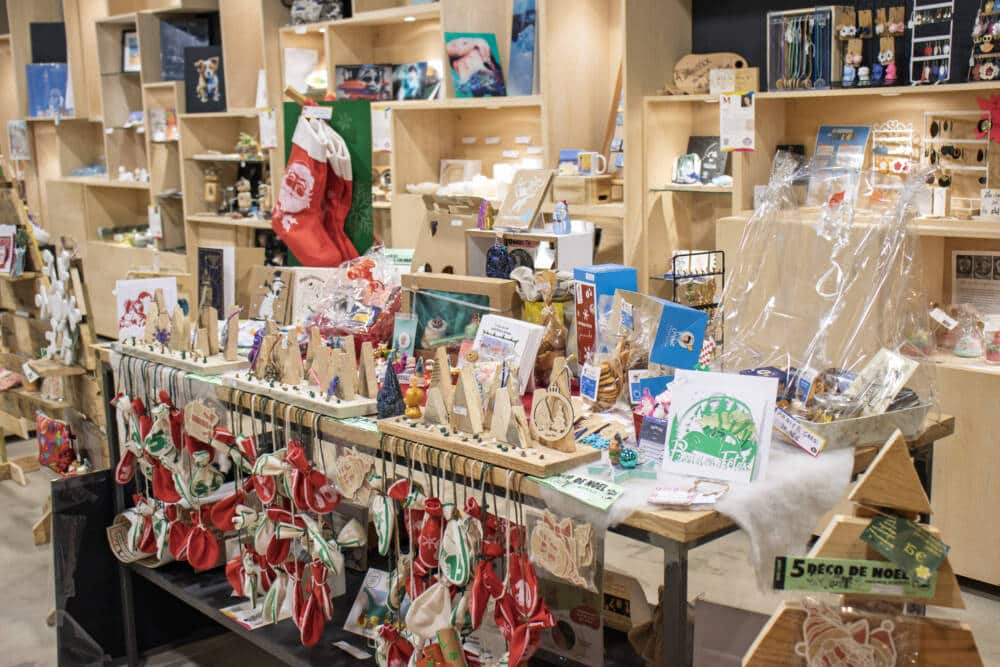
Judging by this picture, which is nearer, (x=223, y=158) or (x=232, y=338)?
(x=232, y=338)

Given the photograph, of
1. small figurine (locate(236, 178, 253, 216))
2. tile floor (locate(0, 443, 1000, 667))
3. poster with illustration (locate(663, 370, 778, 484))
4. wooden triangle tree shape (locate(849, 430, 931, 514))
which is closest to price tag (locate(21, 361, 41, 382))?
tile floor (locate(0, 443, 1000, 667))

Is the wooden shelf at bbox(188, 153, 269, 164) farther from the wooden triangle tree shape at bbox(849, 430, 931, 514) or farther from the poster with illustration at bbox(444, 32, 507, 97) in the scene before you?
the wooden triangle tree shape at bbox(849, 430, 931, 514)

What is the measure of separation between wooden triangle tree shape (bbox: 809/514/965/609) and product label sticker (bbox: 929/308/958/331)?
2.23 meters

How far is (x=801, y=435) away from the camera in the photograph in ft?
6.56

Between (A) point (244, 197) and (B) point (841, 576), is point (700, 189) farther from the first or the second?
(A) point (244, 197)

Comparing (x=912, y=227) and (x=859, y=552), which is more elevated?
(x=912, y=227)

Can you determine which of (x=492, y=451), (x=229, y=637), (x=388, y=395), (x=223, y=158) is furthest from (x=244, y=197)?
(x=492, y=451)

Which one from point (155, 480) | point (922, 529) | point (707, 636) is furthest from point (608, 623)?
point (155, 480)

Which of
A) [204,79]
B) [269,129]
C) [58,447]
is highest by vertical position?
[204,79]

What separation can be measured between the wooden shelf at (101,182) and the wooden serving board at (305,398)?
5.51 meters

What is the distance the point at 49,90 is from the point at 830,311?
305 inches

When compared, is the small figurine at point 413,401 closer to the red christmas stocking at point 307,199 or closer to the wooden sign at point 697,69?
the red christmas stocking at point 307,199

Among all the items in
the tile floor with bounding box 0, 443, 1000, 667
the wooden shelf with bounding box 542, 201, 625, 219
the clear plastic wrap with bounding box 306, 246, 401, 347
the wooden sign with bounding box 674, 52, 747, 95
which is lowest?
the tile floor with bounding box 0, 443, 1000, 667

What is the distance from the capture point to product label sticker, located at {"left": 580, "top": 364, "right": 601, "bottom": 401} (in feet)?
7.55
